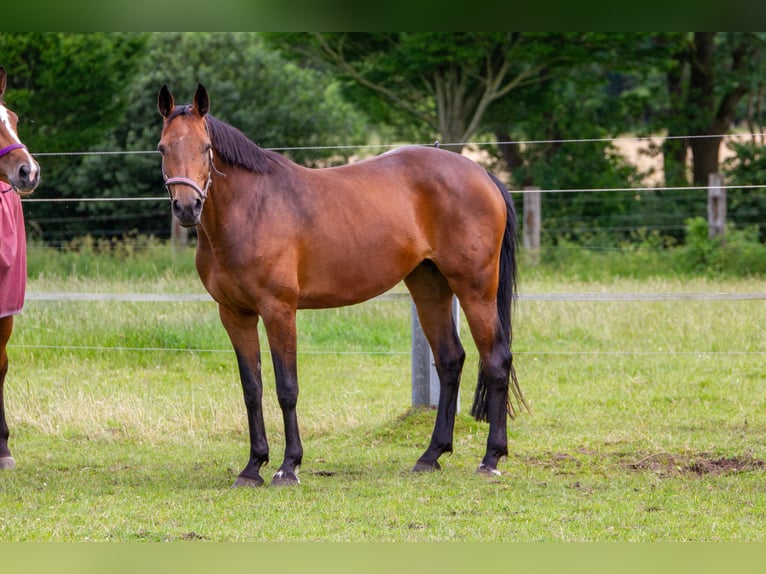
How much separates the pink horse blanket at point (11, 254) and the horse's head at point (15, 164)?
69 centimetres

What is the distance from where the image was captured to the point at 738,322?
903cm

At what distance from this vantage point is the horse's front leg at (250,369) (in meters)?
5.30

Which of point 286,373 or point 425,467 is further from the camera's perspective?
point 425,467

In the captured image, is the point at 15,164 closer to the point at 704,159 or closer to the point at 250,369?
the point at 250,369

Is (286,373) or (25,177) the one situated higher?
(25,177)

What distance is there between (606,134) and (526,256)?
687 cm

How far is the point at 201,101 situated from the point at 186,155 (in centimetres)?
31

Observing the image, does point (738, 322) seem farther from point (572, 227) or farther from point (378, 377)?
point (572, 227)

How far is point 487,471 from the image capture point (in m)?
5.45

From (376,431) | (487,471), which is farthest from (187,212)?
(376,431)

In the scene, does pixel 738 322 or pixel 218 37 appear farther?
pixel 218 37

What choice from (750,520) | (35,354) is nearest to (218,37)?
(35,354)

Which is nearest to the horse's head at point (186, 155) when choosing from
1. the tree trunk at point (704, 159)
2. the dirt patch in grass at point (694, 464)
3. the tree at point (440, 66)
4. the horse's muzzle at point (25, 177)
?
the horse's muzzle at point (25, 177)

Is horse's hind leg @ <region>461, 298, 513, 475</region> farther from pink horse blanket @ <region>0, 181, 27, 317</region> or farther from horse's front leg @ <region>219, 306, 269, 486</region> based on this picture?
pink horse blanket @ <region>0, 181, 27, 317</region>
